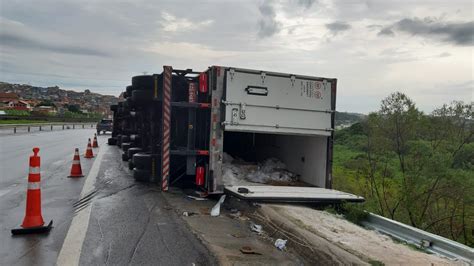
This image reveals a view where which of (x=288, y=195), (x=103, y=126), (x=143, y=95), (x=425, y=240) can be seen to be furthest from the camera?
(x=103, y=126)

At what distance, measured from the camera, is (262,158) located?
11.7 meters

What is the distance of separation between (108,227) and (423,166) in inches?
309

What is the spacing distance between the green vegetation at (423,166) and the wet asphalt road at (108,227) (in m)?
5.64

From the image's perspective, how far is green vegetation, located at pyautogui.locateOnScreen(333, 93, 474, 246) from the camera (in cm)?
972

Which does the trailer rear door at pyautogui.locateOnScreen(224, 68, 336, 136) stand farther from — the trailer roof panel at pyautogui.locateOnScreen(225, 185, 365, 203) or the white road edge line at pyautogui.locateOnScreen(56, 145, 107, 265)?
the white road edge line at pyautogui.locateOnScreen(56, 145, 107, 265)

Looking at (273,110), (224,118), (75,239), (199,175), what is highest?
(273,110)

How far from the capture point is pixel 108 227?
19.0 ft

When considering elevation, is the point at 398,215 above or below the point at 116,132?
below

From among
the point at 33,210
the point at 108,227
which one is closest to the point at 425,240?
the point at 108,227

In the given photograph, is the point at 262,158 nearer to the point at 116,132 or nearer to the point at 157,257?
the point at 157,257

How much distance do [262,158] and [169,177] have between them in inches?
146

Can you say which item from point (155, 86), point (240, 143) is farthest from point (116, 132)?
point (155, 86)

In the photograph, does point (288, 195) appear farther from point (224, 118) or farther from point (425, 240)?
point (425, 240)

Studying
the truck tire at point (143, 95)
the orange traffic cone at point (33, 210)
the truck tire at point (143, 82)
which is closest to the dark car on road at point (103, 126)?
the truck tire at point (143, 82)
